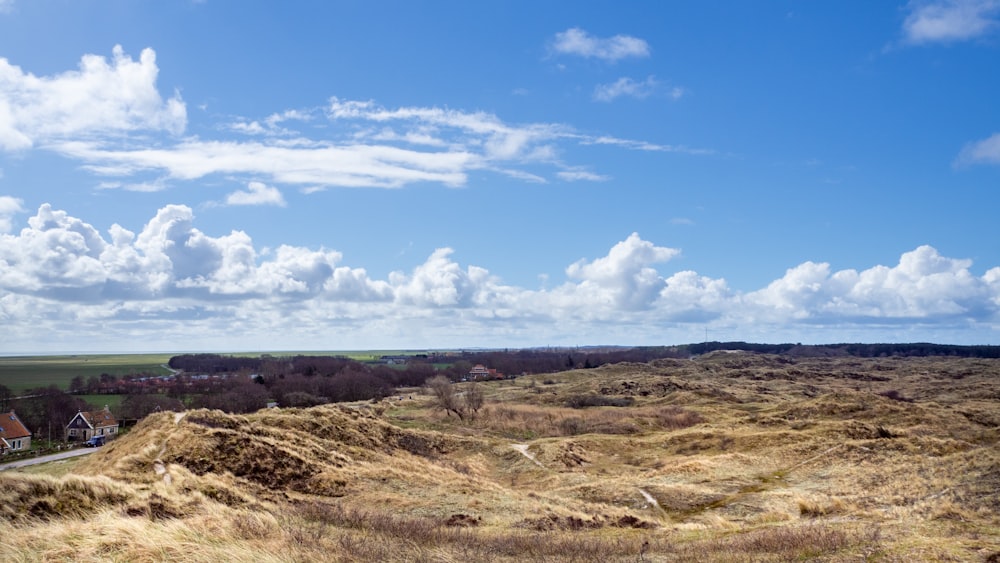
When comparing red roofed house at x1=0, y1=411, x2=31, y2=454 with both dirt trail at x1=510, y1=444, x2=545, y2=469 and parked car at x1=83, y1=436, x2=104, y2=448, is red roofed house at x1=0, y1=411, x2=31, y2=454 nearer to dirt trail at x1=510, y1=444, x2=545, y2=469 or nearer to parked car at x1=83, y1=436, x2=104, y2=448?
parked car at x1=83, y1=436, x2=104, y2=448

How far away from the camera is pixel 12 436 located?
211 feet

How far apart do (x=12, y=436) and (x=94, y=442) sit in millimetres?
7305

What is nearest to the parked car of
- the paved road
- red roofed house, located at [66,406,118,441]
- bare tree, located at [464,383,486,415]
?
red roofed house, located at [66,406,118,441]

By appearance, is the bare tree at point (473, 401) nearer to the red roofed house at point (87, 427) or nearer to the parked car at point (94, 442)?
the parked car at point (94, 442)

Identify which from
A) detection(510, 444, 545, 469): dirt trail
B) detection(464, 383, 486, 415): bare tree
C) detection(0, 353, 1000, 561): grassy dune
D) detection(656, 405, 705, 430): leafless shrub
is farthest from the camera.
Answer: detection(464, 383, 486, 415): bare tree

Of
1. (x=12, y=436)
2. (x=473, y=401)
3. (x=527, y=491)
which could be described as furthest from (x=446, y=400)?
(x=12, y=436)

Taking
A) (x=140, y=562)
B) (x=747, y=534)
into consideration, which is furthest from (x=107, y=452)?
(x=747, y=534)

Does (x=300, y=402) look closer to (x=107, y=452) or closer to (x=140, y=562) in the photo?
(x=107, y=452)

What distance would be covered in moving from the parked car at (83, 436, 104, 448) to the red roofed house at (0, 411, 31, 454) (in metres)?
5.37

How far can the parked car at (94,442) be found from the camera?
67.5m

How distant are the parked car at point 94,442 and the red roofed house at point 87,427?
4.42 feet

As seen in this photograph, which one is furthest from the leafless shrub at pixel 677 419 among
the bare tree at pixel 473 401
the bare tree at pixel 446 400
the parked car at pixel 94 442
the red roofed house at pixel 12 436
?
the red roofed house at pixel 12 436

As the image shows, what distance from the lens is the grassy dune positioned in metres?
11.5

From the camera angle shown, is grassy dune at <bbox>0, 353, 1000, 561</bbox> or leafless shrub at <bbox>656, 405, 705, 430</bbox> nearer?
grassy dune at <bbox>0, 353, 1000, 561</bbox>
